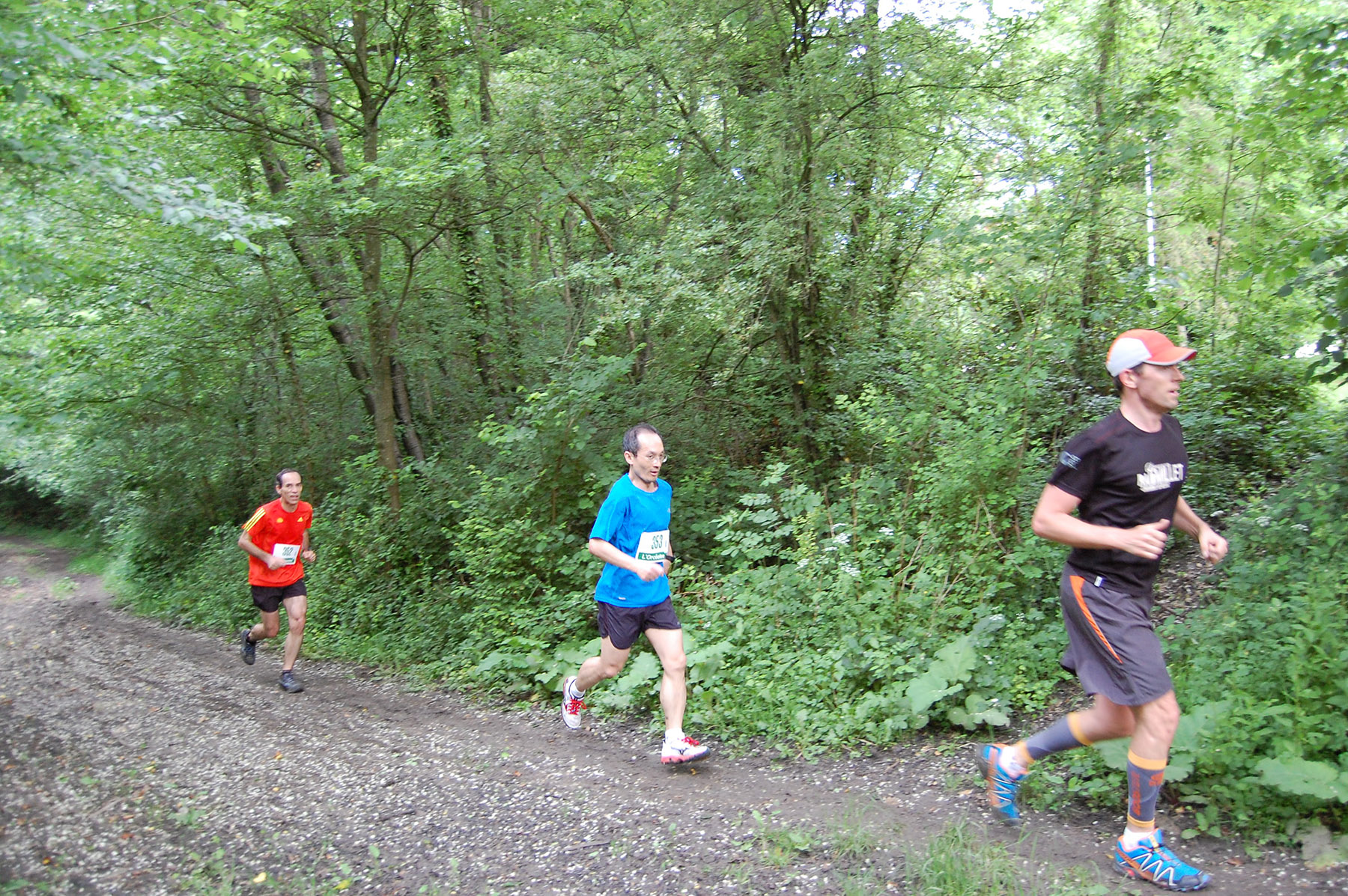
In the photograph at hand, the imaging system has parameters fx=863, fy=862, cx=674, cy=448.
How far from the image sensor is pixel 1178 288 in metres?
7.73

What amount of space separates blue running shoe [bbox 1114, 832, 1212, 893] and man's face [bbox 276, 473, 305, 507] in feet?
23.6

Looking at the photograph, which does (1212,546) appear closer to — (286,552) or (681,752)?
(681,752)

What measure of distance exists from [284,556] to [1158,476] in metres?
7.51

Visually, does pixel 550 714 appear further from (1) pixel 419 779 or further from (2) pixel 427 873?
(2) pixel 427 873

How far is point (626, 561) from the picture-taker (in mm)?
4988

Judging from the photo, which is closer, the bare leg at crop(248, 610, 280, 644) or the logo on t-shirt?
the logo on t-shirt

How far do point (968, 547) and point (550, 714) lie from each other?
352 cm

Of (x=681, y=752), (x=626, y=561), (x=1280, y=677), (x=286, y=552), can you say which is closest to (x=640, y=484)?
(x=626, y=561)

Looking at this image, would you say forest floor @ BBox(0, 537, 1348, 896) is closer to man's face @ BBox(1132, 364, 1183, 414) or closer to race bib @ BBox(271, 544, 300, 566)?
race bib @ BBox(271, 544, 300, 566)

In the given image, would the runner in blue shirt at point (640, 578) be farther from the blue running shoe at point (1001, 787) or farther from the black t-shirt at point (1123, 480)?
the black t-shirt at point (1123, 480)

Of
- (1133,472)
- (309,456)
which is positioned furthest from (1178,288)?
(309,456)

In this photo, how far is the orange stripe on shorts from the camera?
3561 mm

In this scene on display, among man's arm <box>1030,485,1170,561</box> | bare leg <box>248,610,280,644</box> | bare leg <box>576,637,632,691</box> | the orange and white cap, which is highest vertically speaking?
the orange and white cap

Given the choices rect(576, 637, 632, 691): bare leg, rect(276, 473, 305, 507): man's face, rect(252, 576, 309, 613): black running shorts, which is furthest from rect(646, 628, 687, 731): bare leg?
rect(252, 576, 309, 613): black running shorts
